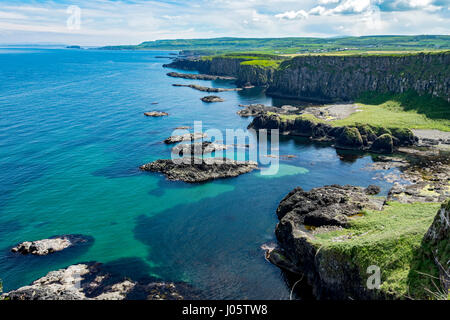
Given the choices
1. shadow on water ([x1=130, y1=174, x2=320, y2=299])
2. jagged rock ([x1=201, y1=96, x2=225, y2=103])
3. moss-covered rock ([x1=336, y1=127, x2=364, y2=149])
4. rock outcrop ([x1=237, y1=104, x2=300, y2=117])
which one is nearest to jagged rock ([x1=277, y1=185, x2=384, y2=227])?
shadow on water ([x1=130, y1=174, x2=320, y2=299])

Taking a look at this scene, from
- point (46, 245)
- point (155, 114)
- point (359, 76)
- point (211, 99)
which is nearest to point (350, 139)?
point (359, 76)

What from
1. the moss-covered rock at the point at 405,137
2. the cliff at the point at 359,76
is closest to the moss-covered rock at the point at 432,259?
the moss-covered rock at the point at 405,137

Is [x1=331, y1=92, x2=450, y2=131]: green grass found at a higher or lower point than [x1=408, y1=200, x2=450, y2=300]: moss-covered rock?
higher

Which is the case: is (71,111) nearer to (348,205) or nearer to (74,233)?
(74,233)

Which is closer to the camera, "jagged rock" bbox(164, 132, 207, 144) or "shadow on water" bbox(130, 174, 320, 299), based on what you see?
"shadow on water" bbox(130, 174, 320, 299)

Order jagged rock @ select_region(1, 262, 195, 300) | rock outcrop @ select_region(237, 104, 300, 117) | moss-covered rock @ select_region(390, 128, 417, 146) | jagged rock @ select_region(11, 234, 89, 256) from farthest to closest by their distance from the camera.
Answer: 1. rock outcrop @ select_region(237, 104, 300, 117)
2. moss-covered rock @ select_region(390, 128, 417, 146)
3. jagged rock @ select_region(11, 234, 89, 256)
4. jagged rock @ select_region(1, 262, 195, 300)

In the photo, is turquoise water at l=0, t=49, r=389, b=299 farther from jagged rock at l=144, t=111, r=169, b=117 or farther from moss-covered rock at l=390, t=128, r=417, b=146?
moss-covered rock at l=390, t=128, r=417, b=146

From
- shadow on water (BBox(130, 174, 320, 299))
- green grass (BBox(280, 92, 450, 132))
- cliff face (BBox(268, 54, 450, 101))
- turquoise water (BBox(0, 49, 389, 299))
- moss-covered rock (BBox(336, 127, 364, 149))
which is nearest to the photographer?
shadow on water (BBox(130, 174, 320, 299))
